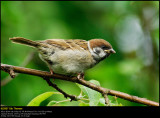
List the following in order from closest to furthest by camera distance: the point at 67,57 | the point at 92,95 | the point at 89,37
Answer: the point at 92,95 < the point at 67,57 < the point at 89,37

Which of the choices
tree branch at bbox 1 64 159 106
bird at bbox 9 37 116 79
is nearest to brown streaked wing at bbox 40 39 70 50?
bird at bbox 9 37 116 79

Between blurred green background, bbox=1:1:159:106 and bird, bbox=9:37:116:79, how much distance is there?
33.2 inches

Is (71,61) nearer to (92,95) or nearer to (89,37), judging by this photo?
(92,95)

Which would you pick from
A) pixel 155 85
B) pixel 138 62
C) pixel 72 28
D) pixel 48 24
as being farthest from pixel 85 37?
pixel 155 85

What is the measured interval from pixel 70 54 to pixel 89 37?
6.63ft

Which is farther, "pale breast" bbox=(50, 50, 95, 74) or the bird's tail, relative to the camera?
"pale breast" bbox=(50, 50, 95, 74)

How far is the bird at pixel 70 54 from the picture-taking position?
3699mm

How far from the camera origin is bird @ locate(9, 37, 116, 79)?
3.70 m

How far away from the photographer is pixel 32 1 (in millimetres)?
6094

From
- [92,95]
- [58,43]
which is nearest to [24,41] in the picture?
[58,43]

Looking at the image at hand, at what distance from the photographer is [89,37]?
5.82 metres

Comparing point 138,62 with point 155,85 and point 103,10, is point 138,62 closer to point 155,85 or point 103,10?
point 155,85

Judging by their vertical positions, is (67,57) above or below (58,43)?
below

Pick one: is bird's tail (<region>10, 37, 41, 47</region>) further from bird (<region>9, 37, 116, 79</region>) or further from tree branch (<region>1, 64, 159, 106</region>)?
tree branch (<region>1, 64, 159, 106</region>)
